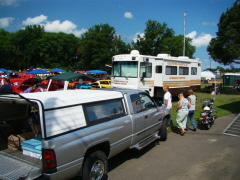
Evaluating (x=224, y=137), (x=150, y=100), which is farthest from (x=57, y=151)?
(x=224, y=137)

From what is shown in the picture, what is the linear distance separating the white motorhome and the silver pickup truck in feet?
25.1

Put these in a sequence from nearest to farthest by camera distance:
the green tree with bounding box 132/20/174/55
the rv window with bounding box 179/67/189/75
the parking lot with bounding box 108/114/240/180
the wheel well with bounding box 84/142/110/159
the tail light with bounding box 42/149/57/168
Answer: the tail light with bounding box 42/149/57/168, the wheel well with bounding box 84/142/110/159, the parking lot with bounding box 108/114/240/180, the rv window with bounding box 179/67/189/75, the green tree with bounding box 132/20/174/55

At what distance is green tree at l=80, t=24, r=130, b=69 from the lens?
50.3 metres

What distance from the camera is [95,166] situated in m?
3.89

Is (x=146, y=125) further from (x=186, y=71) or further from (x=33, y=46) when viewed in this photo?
(x=33, y=46)

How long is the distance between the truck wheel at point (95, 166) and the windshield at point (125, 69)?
9.27m

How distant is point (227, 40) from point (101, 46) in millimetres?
31477

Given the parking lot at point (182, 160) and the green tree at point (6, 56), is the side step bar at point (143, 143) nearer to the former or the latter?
the parking lot at point (182, 160)

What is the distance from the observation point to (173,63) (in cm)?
1463

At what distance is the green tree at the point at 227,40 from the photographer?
2175 centimetres

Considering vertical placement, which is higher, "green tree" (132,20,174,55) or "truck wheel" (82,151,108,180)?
"green tree" (132,20,174,55)

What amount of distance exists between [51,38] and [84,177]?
68.2 metres

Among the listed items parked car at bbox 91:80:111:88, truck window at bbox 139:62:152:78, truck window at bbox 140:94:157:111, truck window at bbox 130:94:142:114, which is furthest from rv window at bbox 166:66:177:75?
truck window at bbox 130:94:142:114

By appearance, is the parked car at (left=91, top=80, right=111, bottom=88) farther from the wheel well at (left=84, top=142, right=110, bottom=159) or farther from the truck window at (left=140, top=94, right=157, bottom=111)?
the wheel well at (left=84, top=142, right=110, bottom=159)
